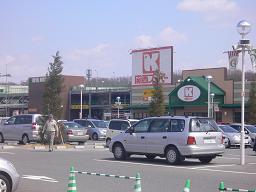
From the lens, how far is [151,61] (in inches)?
2635

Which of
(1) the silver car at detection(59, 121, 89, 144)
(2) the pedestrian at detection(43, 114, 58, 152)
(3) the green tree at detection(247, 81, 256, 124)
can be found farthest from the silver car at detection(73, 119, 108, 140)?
(3) the green tree at detection(247, 81, 256, 124)

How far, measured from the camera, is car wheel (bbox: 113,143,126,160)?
20.9 metres

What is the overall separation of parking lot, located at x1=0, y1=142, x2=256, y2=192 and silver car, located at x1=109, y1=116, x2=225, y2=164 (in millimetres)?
445

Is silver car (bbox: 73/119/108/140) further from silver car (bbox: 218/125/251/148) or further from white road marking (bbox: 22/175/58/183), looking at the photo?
white road marking (bbox: 22/175/58/183)

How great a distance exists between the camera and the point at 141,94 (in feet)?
232

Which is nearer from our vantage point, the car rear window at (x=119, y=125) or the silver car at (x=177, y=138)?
the silver car at (x=177, y=138)

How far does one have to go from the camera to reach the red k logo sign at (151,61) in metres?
65.7

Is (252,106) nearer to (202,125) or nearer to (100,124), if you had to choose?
(100,124)

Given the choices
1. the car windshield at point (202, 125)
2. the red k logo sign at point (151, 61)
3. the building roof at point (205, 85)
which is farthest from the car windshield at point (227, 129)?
the red k logo sign at point (151, 61)

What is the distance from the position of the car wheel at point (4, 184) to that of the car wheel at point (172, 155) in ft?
29.7

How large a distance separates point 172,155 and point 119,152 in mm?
2828

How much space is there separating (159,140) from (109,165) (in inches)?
83.6

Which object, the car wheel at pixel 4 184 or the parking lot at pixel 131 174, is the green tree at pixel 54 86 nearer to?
the parking lot at pixel 131 174

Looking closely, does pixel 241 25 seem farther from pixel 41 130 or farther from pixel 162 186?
pixel 41 130
